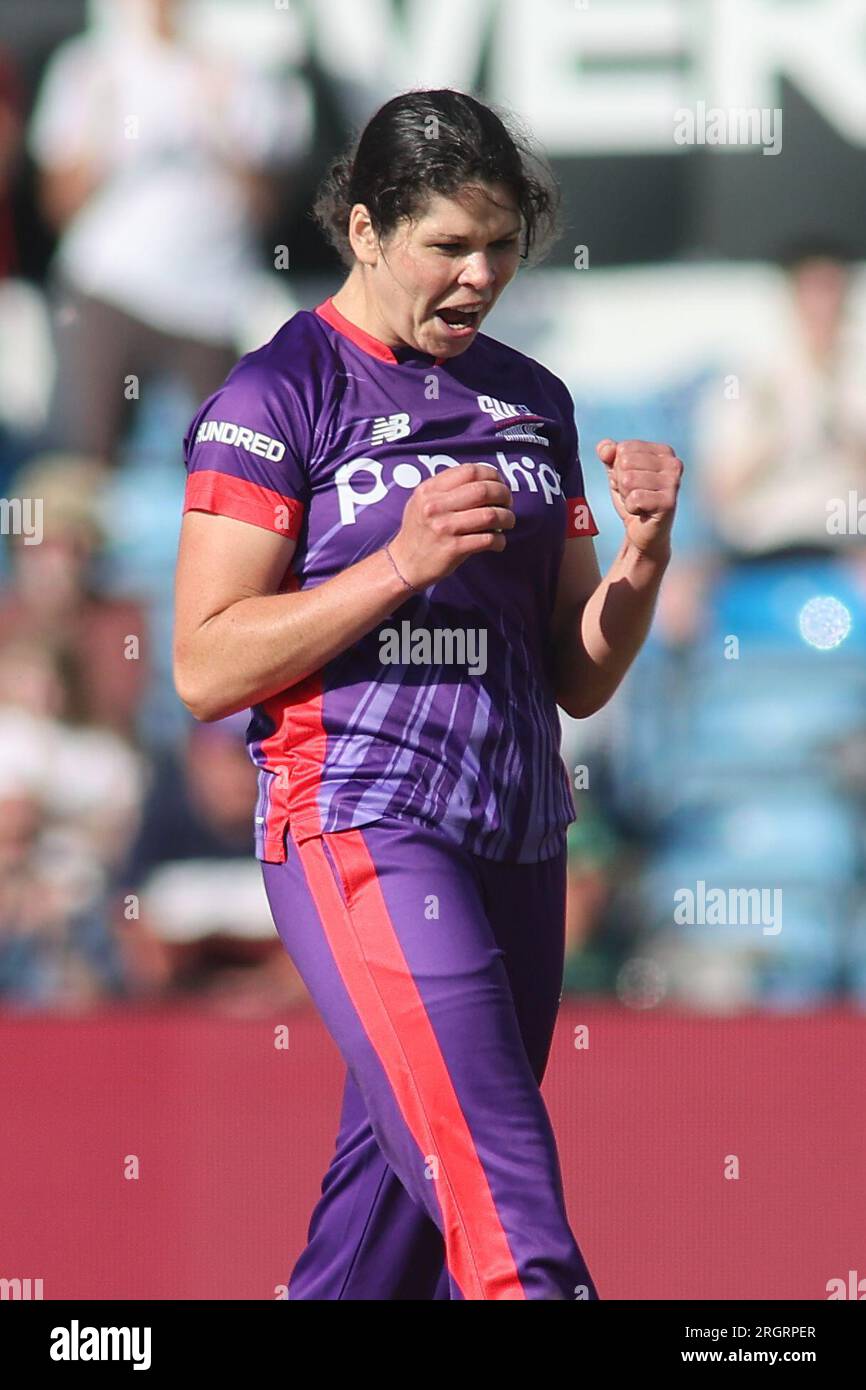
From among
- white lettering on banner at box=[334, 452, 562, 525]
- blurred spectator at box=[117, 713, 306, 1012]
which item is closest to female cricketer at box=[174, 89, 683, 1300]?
white lettering on banner at box=[334, 452, 562, 525]

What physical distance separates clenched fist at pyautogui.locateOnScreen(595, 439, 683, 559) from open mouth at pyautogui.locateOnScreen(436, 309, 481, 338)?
216 millimetres

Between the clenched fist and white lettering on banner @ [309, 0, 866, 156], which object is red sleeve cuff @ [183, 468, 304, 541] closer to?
the clenched fist

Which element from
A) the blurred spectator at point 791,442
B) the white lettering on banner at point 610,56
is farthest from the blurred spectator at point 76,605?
the blurred spectator at point 791,442

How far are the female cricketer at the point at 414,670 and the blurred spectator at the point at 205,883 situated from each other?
262 cm

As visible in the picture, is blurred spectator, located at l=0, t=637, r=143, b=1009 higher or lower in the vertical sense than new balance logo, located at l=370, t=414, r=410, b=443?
lower

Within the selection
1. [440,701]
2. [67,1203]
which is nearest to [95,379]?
[67,1203]

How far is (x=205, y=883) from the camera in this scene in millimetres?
5113

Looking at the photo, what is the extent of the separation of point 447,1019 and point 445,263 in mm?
884

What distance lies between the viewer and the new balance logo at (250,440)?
88.0 inches

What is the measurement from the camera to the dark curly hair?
225cm

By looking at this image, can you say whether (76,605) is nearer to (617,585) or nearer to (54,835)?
(54,835)

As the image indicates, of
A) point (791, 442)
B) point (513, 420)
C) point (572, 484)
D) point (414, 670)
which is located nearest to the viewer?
point (414, 670)

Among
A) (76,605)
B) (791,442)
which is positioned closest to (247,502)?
(76,605)
